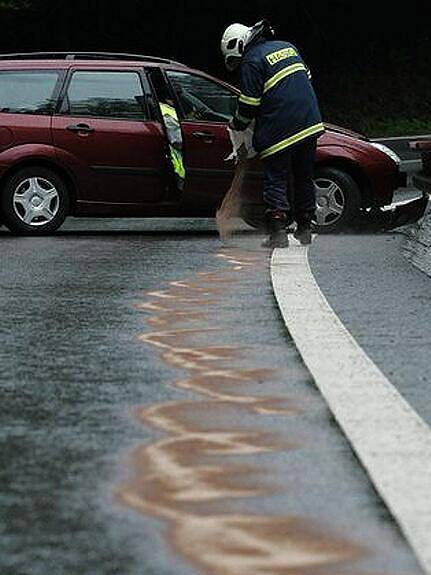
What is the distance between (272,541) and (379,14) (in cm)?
3757

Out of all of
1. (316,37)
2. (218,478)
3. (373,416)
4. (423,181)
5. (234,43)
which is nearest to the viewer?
(218,478)

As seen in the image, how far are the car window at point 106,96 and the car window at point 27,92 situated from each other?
0.17 metres

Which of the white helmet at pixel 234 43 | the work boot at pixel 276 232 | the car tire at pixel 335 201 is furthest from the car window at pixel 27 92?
the work boot at pixel 276 232

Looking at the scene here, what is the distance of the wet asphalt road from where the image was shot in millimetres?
4215

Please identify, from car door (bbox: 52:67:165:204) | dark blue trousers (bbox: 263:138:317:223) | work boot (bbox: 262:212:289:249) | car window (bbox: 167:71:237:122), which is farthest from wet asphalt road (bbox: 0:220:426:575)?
car window (bbox: 167:71:237:122)

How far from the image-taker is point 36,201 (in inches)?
614

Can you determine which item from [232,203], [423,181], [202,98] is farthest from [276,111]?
[202,98]

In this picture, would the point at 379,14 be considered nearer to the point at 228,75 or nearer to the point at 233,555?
the point at 228,75

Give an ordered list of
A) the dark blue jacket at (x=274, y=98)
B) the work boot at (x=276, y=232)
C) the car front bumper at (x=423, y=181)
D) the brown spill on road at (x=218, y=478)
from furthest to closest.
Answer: the dark blue jacket at (x=274, y=98), the work boot at (x=276, y=232), the car front bumper at (x=423, y=181), the brown spill on road at (x=218, y=478)

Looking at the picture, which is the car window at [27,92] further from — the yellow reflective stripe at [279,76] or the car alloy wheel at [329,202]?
the yellow reflective stripe at [279,76]

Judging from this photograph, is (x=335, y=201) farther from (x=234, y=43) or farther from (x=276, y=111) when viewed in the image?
(x=234, y=43)

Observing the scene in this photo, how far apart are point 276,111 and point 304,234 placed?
94cm

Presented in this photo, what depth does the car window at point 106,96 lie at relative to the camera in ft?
52.2

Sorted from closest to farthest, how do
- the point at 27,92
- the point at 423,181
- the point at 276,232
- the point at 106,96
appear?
the point at 423,181 < the point at 276,232 < the point at 27,92 < the point at 106,96
